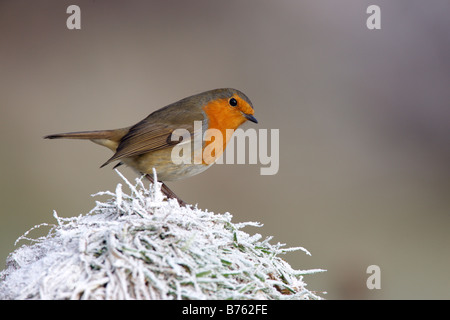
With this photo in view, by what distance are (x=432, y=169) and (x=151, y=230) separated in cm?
579

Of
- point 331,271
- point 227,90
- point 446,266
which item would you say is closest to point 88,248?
point 227,90

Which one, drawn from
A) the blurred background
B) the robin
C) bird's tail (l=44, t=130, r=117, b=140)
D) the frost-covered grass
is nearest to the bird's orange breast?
the robin

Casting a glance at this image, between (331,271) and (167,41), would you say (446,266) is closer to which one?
(331,271)

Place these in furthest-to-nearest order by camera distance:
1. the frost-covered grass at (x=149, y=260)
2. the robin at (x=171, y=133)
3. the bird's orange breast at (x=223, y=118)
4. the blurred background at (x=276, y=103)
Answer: the blurred background at (x=276, y=103), the bird's orange breast at (x=223, y=118), the robin at (x=171, y=133), the frost-covered grass at (x=149, y=260)

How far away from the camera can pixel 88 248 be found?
1611 millimetres

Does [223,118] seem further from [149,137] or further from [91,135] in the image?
[91,135]

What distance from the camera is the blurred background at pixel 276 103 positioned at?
6.24 metres

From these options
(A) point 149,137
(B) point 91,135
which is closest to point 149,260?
(A) point 149,137

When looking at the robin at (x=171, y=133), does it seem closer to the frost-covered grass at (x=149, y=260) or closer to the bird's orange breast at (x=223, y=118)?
the bird's orange breast at (x=223, y=118)

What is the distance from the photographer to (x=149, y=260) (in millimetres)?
1565

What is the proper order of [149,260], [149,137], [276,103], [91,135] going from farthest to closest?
[276,103] → [91,135] → [149,137] → [149,260]

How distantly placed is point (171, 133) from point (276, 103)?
11.9 feet

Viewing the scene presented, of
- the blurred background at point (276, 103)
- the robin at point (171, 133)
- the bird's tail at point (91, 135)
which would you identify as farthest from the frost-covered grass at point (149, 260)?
the blurred background at point (276, 103)

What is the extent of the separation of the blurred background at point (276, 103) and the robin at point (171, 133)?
7.05 feet
